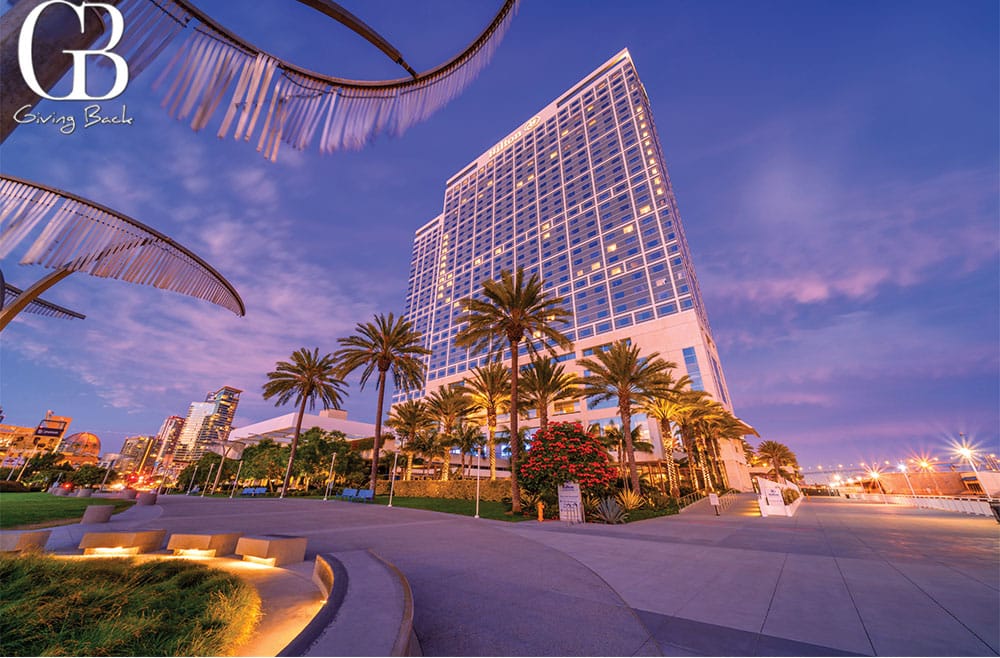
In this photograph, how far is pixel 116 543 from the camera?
716cm

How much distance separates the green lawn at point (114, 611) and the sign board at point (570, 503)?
15.1m

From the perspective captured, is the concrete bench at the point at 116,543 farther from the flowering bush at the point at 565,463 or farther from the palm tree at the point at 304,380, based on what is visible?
the palm tree at the point at 304,380

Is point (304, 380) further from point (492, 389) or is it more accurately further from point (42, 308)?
point (42, 308)

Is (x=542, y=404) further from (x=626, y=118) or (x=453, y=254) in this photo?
(x=453, y=254)

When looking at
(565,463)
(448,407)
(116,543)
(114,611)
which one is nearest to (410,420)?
(448,407)

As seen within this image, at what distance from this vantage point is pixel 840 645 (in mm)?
4090

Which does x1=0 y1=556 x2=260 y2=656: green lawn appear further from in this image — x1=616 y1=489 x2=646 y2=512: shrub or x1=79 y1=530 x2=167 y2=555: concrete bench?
x1=616 y1=489 x2=646 y2=512: shrub

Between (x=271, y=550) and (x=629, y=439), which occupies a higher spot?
(x=629, y=439)

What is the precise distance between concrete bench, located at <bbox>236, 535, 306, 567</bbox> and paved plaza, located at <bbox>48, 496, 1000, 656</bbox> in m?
1.26

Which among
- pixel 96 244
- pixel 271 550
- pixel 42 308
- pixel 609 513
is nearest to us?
pixel 96 244

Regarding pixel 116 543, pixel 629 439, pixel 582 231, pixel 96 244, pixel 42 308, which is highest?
pixel 582 231

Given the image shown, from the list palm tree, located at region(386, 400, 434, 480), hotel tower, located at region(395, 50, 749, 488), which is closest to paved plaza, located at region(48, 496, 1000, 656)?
palm tree, located at region(386, 400, 434, 480)

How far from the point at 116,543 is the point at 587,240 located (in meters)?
67.0

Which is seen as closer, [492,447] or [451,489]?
[451,489]
